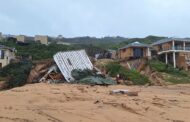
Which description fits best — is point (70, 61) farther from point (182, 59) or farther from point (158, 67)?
point (182, 59)

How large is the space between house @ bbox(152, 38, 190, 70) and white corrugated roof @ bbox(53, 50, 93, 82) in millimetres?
15427

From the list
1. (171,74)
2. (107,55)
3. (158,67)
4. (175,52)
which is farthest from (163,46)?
(171,74)

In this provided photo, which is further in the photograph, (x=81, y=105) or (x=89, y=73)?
(x=89, y=73)

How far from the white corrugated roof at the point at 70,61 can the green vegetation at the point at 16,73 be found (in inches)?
97.8

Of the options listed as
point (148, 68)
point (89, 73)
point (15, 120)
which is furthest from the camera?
point (148, 68)

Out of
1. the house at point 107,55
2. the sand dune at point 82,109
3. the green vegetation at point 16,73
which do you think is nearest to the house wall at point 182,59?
the house at point 107,55

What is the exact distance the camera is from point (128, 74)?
27.5 m

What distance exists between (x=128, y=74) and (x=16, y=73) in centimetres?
775

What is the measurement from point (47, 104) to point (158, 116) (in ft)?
9.14

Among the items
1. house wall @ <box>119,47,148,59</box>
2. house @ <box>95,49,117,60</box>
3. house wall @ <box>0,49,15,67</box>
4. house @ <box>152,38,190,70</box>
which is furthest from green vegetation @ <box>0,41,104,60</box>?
house @ <box>152,38,190,70</box>

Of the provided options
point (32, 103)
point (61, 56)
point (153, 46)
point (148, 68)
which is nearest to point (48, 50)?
point (153, 46)

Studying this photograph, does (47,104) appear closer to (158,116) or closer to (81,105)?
(81,105)

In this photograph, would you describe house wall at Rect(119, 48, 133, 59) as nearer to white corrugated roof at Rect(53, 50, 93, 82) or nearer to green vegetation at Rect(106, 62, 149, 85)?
green vegetation at Rect(106, 62, 149, 85)

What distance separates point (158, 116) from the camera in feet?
31.4
